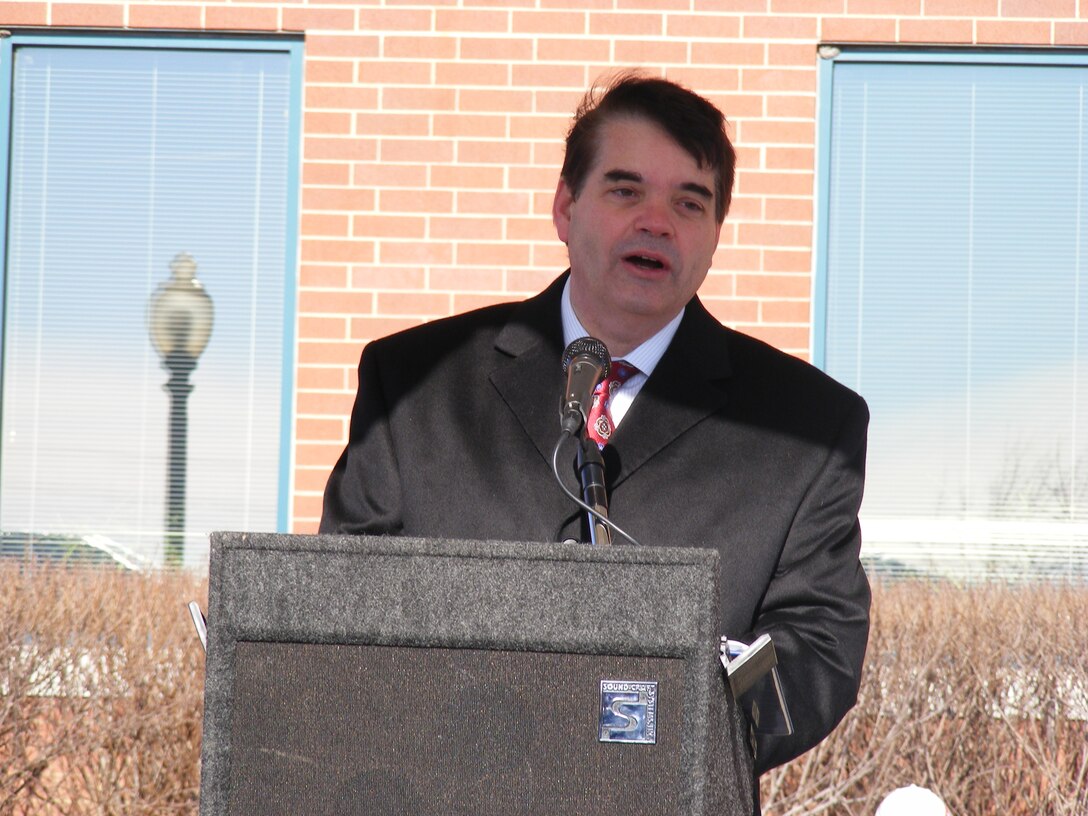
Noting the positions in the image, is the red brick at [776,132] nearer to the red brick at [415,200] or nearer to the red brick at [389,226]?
the red brick at [415,200]

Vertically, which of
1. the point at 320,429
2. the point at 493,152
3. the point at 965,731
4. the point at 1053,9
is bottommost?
the point at 965,731

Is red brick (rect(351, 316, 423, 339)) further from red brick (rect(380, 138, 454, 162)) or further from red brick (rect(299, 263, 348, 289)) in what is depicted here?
red brick (rect(380, 138, 454, 162))

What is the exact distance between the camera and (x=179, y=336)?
5.77 metres

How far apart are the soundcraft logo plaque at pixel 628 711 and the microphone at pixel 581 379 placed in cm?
50

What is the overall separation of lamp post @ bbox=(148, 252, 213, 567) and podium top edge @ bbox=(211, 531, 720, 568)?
4227 millimetres

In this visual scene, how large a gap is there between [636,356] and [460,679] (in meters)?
1.23

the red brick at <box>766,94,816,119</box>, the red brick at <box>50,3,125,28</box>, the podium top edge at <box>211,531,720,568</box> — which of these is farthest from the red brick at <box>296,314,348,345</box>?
the podium top edge at <box>211,531,720,568</box>

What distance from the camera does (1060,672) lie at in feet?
15.0

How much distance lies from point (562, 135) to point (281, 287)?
1.24 meters

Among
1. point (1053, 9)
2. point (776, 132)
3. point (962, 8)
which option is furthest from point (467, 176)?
point (1053, 9)

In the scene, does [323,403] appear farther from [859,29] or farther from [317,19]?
[859,29]

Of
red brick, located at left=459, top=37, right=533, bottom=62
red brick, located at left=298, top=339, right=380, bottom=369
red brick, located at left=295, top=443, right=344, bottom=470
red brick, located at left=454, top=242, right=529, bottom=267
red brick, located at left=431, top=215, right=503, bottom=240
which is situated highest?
red brick, located at left=459, top=37, right=533, bottom=62

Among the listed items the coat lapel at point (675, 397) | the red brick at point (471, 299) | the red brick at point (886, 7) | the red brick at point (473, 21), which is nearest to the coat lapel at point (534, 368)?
the coat lapel at point (675, 397)

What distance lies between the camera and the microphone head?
2.09m
